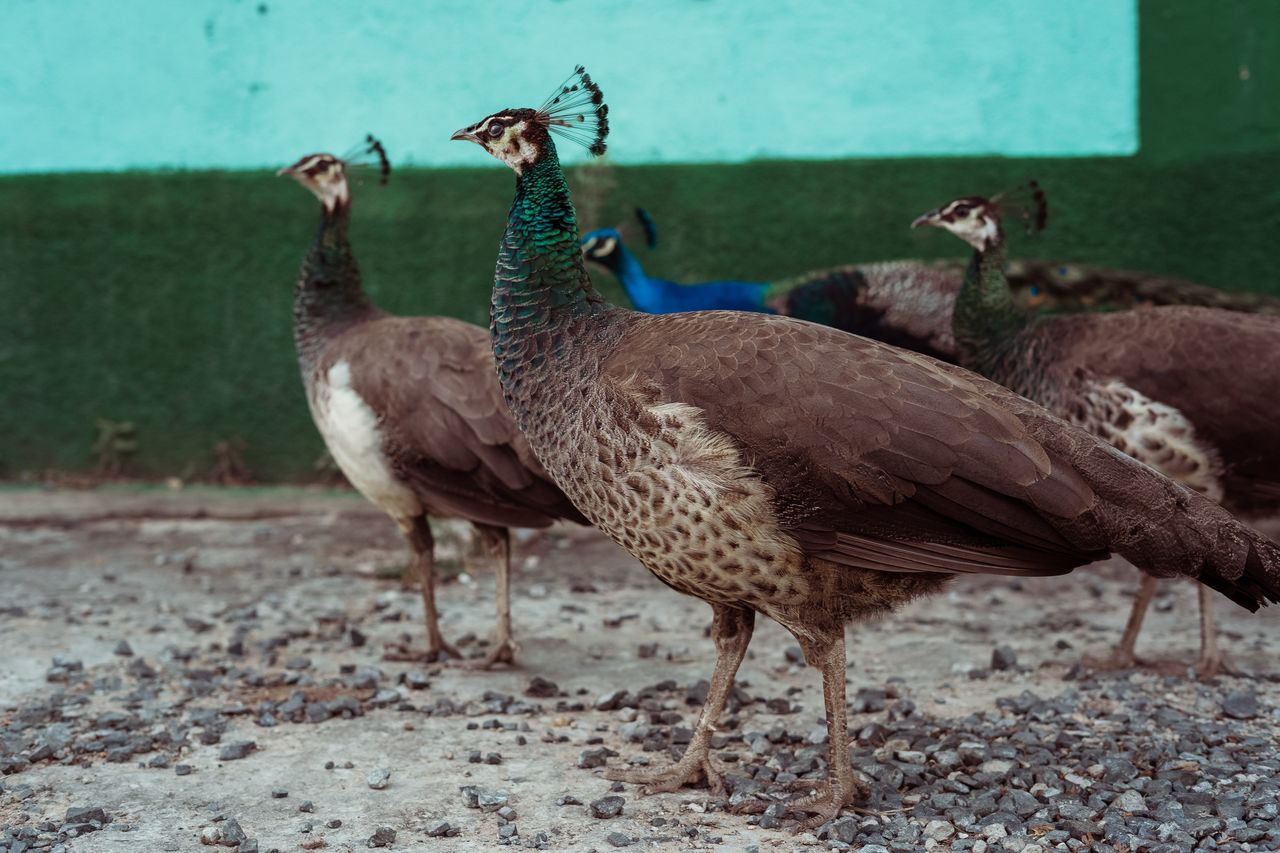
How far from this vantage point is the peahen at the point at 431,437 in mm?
4609

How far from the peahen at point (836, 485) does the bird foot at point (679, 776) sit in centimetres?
28

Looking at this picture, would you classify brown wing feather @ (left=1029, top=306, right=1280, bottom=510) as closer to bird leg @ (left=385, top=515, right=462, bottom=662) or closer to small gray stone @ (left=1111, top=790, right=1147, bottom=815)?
small gray stone @ (left=1111, top=790, right=1147, bottom=815)

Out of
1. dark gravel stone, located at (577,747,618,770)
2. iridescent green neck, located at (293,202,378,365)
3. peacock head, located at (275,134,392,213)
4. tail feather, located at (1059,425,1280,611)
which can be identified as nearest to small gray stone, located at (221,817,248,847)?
dark gravel stone, located at (577,747,618,770)

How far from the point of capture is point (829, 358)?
3316mm

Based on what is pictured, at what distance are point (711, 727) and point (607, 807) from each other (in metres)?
0.39

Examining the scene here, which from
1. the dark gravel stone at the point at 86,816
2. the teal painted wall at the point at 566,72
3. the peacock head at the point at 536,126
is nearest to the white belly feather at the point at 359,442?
the peacock head at the point at 536,126

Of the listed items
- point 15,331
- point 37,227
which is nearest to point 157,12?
point 37,227

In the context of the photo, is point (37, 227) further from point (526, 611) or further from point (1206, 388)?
point (1206, 388)

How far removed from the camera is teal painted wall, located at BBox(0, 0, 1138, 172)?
6969 mm

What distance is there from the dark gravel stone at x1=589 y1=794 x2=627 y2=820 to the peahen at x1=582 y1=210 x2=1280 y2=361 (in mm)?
3066

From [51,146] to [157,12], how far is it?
0.98 metres

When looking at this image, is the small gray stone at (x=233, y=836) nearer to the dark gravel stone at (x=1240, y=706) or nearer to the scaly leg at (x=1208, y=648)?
the dark gravel stone at (x=1240, y=706)

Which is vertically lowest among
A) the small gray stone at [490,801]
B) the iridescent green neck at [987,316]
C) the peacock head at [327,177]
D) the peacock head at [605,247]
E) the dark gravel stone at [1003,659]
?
the small gray stone at [490,801]

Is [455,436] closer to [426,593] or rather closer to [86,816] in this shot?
[426,593]
